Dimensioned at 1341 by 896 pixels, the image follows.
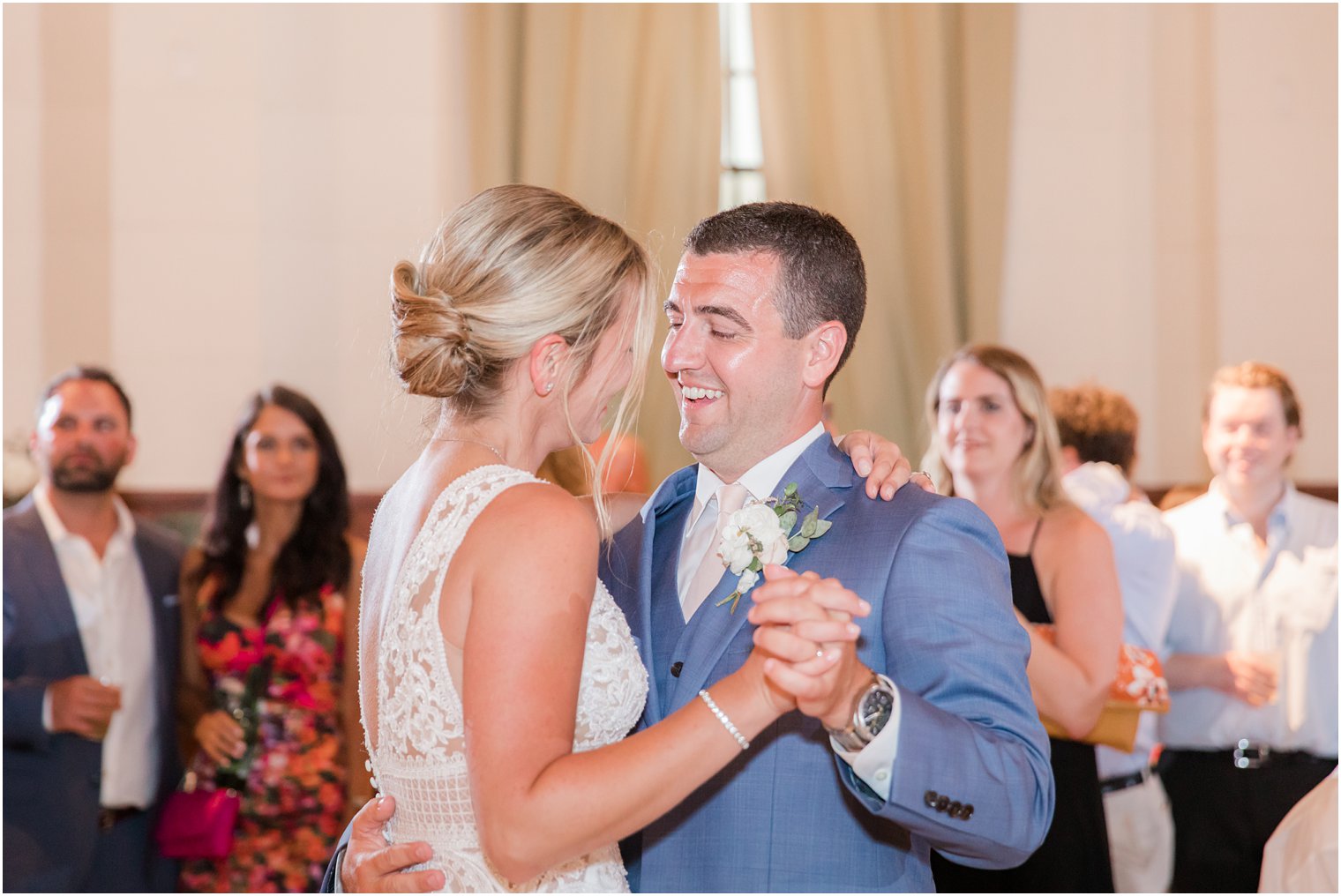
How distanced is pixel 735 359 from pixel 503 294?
1.42 feet

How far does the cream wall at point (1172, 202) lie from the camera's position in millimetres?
6105

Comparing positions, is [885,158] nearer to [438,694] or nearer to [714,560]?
[714,560]

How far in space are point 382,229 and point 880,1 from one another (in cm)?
247

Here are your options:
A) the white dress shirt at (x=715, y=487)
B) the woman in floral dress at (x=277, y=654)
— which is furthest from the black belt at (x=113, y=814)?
the white dress shirt at (x=715, y=487)

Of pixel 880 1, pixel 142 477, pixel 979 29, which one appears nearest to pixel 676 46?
pixel 880 1

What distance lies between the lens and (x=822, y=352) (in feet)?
6.89

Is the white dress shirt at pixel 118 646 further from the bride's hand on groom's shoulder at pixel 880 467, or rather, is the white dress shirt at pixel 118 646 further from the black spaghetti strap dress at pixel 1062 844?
the bride's hand on groom's shoulder at pixel 880 467

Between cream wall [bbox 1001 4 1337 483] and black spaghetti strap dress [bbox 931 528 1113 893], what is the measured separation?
3.23m

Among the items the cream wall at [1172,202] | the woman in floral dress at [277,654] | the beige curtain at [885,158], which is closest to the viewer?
the woman in floral dress at [277,654]

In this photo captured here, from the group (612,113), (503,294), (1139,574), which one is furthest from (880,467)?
(612,113)

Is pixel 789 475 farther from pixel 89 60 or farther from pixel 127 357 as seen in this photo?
pixel 89 60

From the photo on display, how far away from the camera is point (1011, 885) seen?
9.98ft

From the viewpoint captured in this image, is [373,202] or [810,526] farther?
[373,202]

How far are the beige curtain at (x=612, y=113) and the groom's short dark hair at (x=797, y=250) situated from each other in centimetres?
355
